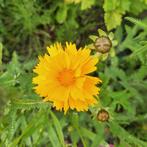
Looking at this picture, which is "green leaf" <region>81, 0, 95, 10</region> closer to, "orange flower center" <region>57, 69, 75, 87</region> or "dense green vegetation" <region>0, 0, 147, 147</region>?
"dense green vegetation" <region>0, 0, 147, 147</region>

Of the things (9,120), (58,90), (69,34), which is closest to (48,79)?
(58,90)

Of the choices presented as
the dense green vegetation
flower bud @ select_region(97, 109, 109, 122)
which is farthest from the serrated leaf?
flower bud @ select_region(97, 109, 109, 122)

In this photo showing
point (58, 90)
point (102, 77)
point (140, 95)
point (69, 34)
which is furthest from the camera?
point (69, 34)

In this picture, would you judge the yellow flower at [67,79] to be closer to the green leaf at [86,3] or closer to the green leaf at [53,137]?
the green leaf at [53,137]

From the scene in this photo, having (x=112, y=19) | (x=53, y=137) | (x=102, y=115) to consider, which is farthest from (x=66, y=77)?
(x=112, y=19)

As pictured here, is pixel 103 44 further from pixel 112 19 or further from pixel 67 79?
pixel 112 19

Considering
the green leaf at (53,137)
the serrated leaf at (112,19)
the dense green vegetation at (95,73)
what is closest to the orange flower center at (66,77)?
the dense green vegetation at (95,73)

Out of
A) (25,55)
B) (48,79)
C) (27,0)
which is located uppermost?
(27,0)

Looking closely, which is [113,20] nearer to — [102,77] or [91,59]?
[102,77]
